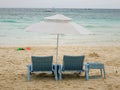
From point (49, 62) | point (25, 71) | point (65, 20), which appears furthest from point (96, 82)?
point (25, 71)

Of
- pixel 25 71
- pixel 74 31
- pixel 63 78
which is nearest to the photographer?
pixel 74 31

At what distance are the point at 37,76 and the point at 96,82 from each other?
167 centimetres

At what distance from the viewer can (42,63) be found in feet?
22.4

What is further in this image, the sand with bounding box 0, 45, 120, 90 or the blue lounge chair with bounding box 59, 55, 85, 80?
the blue lounge chair with bounding box 59, 55, 85, 80

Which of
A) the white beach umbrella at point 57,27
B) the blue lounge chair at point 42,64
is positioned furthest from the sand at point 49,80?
the white beach umbrella at point 57,27

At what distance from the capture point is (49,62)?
6863 millimetres

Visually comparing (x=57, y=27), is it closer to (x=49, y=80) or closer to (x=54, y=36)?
(x=49, y=80)

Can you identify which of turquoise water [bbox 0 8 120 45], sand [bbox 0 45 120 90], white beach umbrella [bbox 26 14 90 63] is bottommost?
sand [bbox 0 45 120 90]

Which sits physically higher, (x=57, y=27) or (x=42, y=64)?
(x=57, y=27)

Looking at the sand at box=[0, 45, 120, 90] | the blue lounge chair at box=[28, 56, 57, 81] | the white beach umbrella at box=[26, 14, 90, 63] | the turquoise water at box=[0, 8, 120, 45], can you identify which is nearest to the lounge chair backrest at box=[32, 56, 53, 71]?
the blue lounge chair at box=[28, 56, 57, 81]

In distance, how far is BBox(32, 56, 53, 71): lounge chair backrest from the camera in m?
6.78

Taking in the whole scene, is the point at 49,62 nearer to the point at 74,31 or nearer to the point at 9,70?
the point at 74,31

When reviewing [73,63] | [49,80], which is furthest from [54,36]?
[73,63]

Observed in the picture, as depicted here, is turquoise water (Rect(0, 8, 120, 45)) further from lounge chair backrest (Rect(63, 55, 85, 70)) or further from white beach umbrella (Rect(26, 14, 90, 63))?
lounge chair backrest (Rect(63, 55, 85, 70))
